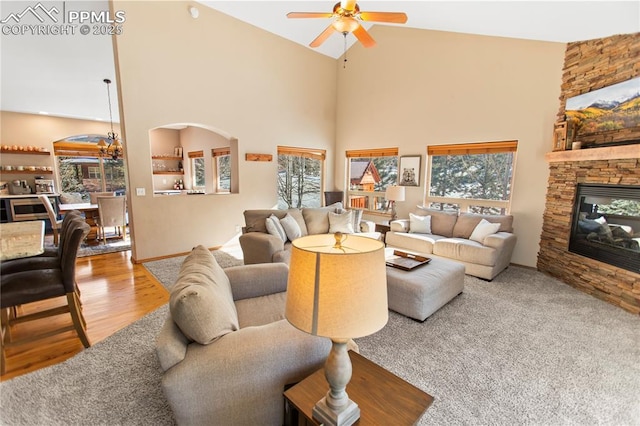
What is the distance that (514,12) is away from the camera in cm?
325

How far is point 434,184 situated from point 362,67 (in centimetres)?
312

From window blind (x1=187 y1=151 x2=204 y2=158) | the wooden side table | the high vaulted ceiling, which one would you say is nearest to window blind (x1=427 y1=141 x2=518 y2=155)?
the high vaulted ceiling

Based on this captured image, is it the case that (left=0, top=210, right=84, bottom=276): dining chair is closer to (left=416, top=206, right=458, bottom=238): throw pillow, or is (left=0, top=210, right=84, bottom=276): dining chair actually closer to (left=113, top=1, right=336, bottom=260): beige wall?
(left=113, top=1, right=336, bottom=260): beige wall

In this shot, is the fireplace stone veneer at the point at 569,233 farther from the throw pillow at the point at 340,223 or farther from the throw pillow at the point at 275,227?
the throw pillow at the point at 275,227

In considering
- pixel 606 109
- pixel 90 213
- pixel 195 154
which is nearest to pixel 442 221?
pixel 606 109

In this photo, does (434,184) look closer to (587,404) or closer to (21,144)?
(587,404)

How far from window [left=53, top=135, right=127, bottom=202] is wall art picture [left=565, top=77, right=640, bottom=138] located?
30.8 feet

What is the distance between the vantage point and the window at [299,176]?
20.5ft

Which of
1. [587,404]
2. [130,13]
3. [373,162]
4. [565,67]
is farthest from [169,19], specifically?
[587,404]

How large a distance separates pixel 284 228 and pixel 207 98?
2817mm

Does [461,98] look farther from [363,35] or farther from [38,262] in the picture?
[38,262]

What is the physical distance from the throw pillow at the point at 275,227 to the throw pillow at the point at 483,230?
288 centimetres

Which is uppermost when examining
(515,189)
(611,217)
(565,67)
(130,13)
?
(130,13)

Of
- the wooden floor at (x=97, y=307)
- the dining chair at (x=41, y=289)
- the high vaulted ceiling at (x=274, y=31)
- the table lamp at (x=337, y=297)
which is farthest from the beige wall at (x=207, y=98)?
the table lamp at (x=337, y=297)
